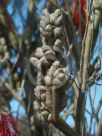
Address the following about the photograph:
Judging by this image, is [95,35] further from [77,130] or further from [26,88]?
[26,88]

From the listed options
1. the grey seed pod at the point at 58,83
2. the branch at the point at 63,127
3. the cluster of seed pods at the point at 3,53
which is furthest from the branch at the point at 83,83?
the cluster of seed pods at the point at 3,53

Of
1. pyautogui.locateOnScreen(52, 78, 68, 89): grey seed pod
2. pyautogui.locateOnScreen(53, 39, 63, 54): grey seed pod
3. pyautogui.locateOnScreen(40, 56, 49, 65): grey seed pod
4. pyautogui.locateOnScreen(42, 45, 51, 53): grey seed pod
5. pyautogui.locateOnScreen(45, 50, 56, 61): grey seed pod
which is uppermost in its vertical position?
pyautogui.locateOnScreen(53, 39, 63, 54): grey seed pod

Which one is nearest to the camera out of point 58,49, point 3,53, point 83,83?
point 58,49

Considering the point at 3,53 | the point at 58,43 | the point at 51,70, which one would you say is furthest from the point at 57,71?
the point at 3,53

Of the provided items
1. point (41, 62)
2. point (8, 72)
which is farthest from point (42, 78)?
point (8, 72)

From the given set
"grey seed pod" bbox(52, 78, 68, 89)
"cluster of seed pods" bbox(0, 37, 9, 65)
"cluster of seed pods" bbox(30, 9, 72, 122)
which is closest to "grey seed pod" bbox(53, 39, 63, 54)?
"cluster of seed pods" bbox(30, 9, 72, 122)

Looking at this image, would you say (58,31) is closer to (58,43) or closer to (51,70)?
(58,43)

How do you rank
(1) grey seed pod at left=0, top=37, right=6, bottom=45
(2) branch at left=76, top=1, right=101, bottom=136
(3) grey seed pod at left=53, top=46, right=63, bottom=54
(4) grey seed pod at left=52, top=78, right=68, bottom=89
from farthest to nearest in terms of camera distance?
(1) grey seed pod at left=0, top=37, right=6, bottom=45
(2) branch at left=76, top=1, right=101, bottom=136
(3) grey seed pod at left=53, top=46, right=63, bottom=54
(4) grey seed pod at left=52, top=78, right=68, bottom=89

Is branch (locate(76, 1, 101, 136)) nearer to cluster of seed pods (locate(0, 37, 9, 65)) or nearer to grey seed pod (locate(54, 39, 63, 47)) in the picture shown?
grey seed pod (locate(54, 39, 63, 47))
